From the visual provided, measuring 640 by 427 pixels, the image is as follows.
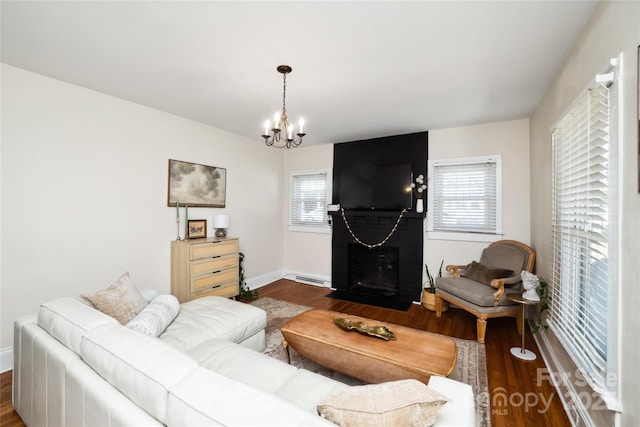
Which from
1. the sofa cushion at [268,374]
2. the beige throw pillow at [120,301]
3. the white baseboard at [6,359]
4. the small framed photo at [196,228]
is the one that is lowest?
the white baseboard at [6,359]

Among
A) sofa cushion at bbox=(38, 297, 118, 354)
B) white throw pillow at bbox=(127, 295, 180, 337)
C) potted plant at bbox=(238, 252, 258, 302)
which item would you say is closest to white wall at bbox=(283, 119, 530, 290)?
potted plant at bbox=(238, 252, 258, 302)

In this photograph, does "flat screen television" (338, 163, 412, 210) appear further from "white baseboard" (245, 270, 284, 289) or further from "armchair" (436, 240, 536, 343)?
"white baseboard" (245, 270, 284, 289)

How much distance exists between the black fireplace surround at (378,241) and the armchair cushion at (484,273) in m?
0.78

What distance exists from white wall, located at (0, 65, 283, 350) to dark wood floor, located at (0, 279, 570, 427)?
92 centimetres

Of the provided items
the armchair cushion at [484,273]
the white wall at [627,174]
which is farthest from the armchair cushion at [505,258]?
the white wall at [627,174]

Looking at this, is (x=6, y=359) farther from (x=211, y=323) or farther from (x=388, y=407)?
(x=388, y=407)

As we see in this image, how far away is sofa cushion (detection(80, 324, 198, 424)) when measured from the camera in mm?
916

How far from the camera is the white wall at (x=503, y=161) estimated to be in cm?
349

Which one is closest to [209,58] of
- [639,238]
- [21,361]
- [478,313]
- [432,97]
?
[432,97]

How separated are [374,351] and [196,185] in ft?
10.5

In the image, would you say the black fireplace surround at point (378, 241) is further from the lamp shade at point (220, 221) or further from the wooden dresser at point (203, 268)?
the lamp shade at point (220, 221)

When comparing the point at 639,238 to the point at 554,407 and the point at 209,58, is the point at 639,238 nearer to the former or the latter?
the point at 554,407

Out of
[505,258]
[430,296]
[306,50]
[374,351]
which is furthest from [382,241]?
[306,50]

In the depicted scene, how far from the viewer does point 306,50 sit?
205 centimetres
